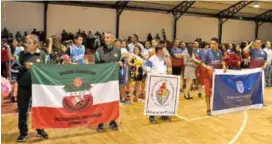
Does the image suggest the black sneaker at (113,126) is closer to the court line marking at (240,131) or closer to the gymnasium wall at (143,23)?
the court line marking at (240,131)

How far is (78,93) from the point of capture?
4660 mm

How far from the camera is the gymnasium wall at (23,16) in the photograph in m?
15.4

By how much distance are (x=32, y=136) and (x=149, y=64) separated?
87.0 inches

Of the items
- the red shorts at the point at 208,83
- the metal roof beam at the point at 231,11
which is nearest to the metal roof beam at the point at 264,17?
the metal roof beam at the point at 231,11

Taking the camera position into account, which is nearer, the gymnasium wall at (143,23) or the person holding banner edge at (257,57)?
the person holding banner edge at (257,57)

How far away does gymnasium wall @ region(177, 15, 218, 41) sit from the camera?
2059cm

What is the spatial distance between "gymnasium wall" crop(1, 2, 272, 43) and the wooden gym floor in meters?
10.3

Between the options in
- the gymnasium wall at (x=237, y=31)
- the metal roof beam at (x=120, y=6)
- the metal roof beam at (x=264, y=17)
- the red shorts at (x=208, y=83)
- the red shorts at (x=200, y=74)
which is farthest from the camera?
the metal roof beam at (x=264, y=17)

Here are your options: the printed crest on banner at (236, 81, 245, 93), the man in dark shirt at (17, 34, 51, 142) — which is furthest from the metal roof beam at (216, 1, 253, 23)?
the man in dark shirt at (17, 34, 51, 142)

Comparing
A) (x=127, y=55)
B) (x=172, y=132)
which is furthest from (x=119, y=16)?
(x=172, y=132)

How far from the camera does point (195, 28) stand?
21125 mm

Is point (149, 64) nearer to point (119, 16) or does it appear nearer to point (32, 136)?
point (32, 136)

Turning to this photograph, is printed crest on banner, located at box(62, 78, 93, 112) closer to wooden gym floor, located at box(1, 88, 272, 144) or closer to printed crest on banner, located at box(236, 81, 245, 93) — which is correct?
wooden gym floor, located at box(1, 88, 272, 144)

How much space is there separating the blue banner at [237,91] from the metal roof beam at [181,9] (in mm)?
12592
